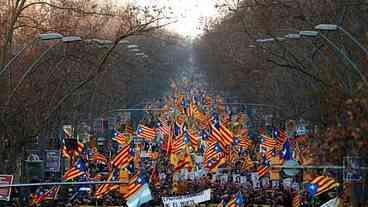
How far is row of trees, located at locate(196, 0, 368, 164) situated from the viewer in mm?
24328

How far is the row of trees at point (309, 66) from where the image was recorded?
24.3 metres

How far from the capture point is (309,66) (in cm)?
4434

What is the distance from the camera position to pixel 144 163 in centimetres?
5303

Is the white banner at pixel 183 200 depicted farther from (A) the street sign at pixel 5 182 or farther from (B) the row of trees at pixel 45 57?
(B) the row of trees at pixel 45 57

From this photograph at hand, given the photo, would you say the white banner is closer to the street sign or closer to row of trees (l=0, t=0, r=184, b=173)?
the street sign

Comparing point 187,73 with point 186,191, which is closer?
point 186,191

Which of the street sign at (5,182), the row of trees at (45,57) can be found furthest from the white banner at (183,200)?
the row of trees at (45,57)

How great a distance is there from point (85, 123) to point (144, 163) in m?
18.4

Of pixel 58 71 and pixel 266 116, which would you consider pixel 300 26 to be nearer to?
pixel 58 71

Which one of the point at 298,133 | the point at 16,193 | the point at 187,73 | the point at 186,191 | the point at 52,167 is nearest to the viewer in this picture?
the point at 186,191

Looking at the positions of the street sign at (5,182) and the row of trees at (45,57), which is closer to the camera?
the street sign at (5,182)

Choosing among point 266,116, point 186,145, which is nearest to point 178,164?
point 186,145

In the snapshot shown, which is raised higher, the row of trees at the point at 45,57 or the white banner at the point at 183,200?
the row of trees at the point at 45,57

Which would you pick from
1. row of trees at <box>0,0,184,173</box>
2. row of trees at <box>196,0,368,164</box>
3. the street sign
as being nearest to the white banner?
row of trees at <box>196,0,368,164</box>
